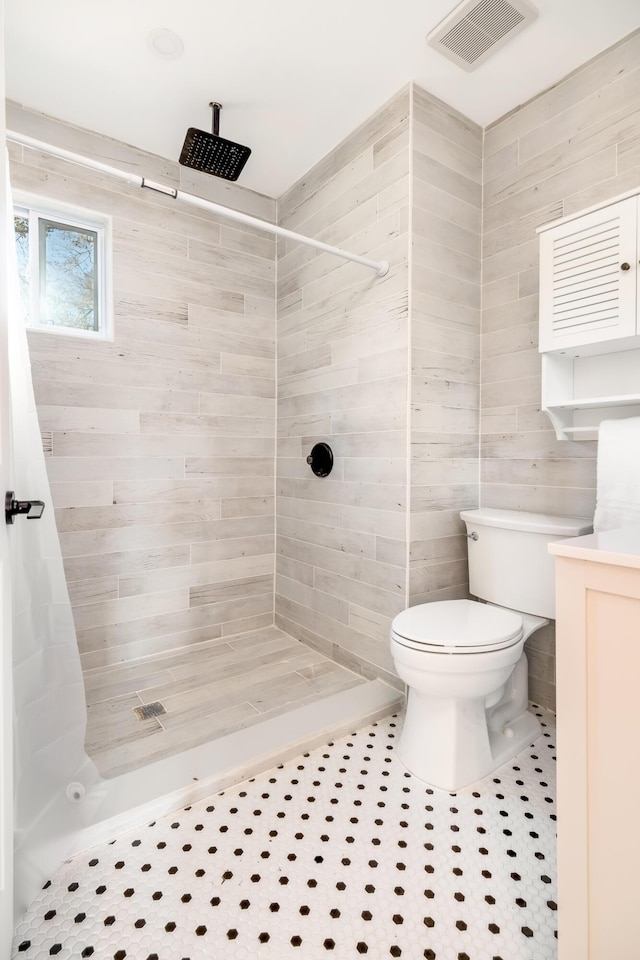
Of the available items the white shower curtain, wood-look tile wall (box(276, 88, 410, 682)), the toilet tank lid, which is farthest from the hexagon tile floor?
the toilet tank lid

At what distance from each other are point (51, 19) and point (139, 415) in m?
1.47

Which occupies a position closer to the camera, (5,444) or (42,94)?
(5,444)

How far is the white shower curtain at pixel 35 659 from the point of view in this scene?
1.19 meters

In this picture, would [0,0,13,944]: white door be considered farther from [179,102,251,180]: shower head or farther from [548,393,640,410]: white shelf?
[548,393,640,410]: white shelf

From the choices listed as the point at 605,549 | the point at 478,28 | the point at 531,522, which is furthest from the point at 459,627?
the point at 478,28

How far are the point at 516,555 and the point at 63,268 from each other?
239cm

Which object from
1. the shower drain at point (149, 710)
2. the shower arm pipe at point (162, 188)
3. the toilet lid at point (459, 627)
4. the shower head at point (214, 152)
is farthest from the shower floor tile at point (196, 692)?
the shower head at point (214, 152)

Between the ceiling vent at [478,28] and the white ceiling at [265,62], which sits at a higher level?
the white ceiling at [265,62]

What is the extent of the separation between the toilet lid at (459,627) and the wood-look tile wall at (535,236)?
0.43m

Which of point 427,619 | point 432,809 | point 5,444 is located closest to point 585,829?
point 432,809

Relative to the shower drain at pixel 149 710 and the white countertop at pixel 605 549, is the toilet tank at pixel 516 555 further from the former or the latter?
the shower drain at pixel 149 710

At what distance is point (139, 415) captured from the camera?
237 centimetres

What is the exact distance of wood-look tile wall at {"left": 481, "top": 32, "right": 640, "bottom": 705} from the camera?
1.76 meters

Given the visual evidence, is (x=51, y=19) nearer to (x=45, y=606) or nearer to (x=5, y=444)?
(x=5, y=444)
